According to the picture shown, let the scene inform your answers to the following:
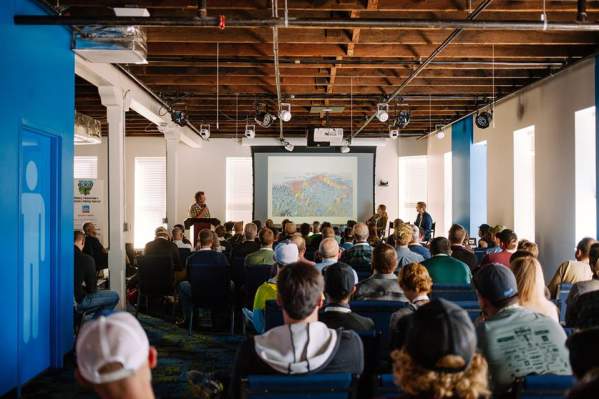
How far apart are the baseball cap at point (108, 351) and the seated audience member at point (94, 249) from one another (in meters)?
7.98

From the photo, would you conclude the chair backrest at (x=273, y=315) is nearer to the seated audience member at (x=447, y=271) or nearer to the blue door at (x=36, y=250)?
the seated audience member at (x=447, y=271)

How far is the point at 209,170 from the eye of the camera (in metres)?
19.5

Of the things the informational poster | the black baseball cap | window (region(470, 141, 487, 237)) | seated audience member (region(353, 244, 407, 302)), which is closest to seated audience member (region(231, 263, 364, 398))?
the black baseball cap

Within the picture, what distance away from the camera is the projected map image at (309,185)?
17.9 m

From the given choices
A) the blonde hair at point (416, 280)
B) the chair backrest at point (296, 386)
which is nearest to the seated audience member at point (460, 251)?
the blonde hair at point (416, 280)

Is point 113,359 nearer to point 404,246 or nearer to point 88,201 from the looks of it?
point 404,246

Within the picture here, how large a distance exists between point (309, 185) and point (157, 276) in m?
10.2

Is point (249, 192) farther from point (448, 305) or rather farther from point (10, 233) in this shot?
point (448, 305)

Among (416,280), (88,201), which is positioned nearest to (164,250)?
(88,201)

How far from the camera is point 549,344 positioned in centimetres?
265

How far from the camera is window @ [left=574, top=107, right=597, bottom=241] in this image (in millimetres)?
8727

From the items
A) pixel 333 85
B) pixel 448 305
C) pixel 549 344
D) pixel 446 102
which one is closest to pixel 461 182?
pixel 446 102

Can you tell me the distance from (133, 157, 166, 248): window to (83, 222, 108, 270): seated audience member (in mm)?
9804

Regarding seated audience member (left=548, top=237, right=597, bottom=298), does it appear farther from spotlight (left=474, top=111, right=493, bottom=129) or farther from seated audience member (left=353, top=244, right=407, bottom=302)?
spotlight (left=474, top=111, right=493, bottom=129)
